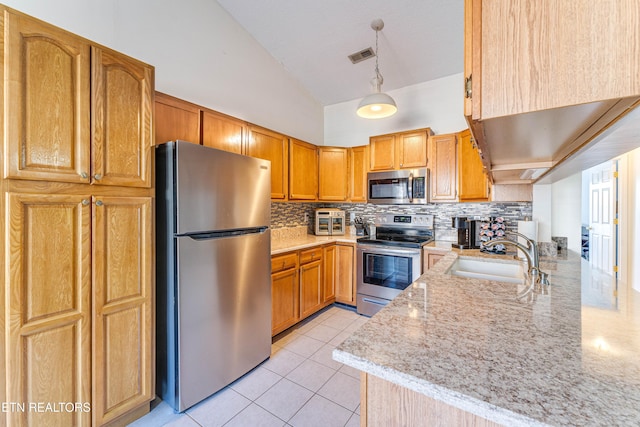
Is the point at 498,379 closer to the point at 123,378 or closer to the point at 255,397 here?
the point at 255,397

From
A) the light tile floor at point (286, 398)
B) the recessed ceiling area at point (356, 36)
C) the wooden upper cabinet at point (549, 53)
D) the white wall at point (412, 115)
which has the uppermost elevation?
the recessed ceiling area at point (356, 36)

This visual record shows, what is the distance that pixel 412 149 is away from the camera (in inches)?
121

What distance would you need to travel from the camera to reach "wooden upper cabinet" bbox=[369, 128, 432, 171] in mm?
3033

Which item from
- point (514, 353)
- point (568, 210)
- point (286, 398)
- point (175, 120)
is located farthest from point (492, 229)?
point (175, 120)

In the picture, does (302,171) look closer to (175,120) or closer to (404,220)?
(404,220)

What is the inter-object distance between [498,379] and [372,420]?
0.37 metres

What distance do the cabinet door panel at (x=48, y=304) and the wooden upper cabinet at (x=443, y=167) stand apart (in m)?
3.00

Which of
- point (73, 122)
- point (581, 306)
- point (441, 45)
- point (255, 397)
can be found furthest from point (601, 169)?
point (73, 122)

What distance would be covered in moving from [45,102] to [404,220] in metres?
3.24

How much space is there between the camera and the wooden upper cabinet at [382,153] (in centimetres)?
321

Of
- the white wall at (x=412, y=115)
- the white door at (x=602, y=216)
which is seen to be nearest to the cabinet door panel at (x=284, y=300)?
the white wall at (x=412, y=115)

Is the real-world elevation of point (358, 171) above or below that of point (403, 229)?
above

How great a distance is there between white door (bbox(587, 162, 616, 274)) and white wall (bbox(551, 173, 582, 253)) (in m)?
1.47

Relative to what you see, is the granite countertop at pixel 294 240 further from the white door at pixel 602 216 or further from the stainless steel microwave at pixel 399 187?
the white door at pixel 602 216
